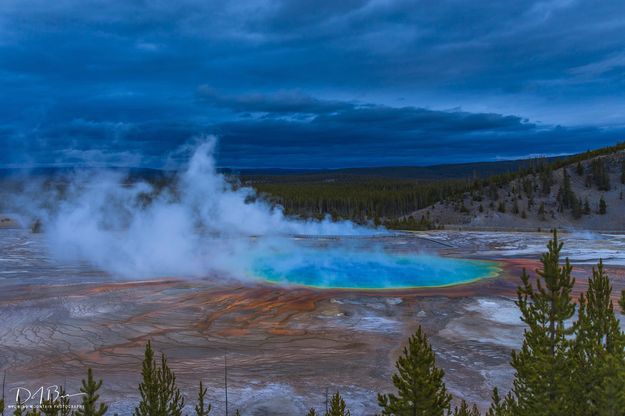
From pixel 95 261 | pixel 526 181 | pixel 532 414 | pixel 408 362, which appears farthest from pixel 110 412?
pixel 526 181

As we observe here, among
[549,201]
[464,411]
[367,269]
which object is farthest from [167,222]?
[549,201]

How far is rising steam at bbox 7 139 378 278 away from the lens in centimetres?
4025

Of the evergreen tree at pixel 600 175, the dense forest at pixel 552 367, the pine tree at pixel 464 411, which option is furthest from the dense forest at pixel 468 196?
the dense forest at pixel 552 367

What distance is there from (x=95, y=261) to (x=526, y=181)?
68553mm

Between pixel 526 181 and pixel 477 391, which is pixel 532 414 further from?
pixel 526 181

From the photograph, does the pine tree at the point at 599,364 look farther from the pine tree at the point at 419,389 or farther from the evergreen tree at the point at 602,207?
the evergreen tree at the point at 602,207

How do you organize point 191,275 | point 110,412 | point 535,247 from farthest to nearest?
point 535,247, point 191,275, point 110,412

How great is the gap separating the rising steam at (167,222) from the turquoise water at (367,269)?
173 inches

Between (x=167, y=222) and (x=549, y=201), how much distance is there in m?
58.4

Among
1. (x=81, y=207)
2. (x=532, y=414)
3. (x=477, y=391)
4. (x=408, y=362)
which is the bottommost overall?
(x=477, y=391)

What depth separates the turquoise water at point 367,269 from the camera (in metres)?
29.3

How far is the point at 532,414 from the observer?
7711 millimetres

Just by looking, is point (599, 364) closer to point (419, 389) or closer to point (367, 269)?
point (419, 389)

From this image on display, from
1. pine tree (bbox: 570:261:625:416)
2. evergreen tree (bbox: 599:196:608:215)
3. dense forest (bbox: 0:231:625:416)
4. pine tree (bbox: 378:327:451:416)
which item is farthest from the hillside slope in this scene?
pine tree (bbox: 378:327:451:416)
